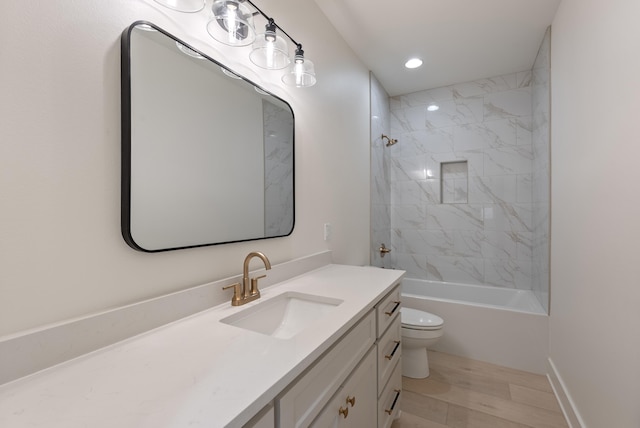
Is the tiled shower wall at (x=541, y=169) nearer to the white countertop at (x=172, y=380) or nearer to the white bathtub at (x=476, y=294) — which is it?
the white bathtub at (x=476, y=294)

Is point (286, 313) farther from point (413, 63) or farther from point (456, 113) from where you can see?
point (456, 113)

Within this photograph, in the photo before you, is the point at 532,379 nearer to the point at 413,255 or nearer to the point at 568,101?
the point at 413,255

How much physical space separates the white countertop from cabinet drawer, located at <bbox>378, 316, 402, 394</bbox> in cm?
51

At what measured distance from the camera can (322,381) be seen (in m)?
0.80

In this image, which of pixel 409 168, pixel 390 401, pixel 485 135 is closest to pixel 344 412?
pixel 390 401

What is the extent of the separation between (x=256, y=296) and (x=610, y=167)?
5.27ft

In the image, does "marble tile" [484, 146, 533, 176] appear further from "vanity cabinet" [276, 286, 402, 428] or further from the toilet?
"vanity cabinet" [276, 286, 402, 428]

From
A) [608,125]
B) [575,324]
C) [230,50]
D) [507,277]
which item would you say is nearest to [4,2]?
[230,50]

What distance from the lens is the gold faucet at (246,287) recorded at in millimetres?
1078

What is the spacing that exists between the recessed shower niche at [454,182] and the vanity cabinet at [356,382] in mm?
1969

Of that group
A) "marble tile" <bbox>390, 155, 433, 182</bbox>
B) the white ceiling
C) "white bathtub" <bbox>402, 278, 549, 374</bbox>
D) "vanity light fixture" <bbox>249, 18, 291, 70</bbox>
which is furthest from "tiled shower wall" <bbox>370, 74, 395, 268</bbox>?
"vanity light fixture" <bbox>249, 18, 291, 70</bbox>

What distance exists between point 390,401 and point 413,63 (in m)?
2.74

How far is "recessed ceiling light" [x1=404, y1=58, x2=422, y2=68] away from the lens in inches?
101

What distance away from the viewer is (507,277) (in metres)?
2.85
